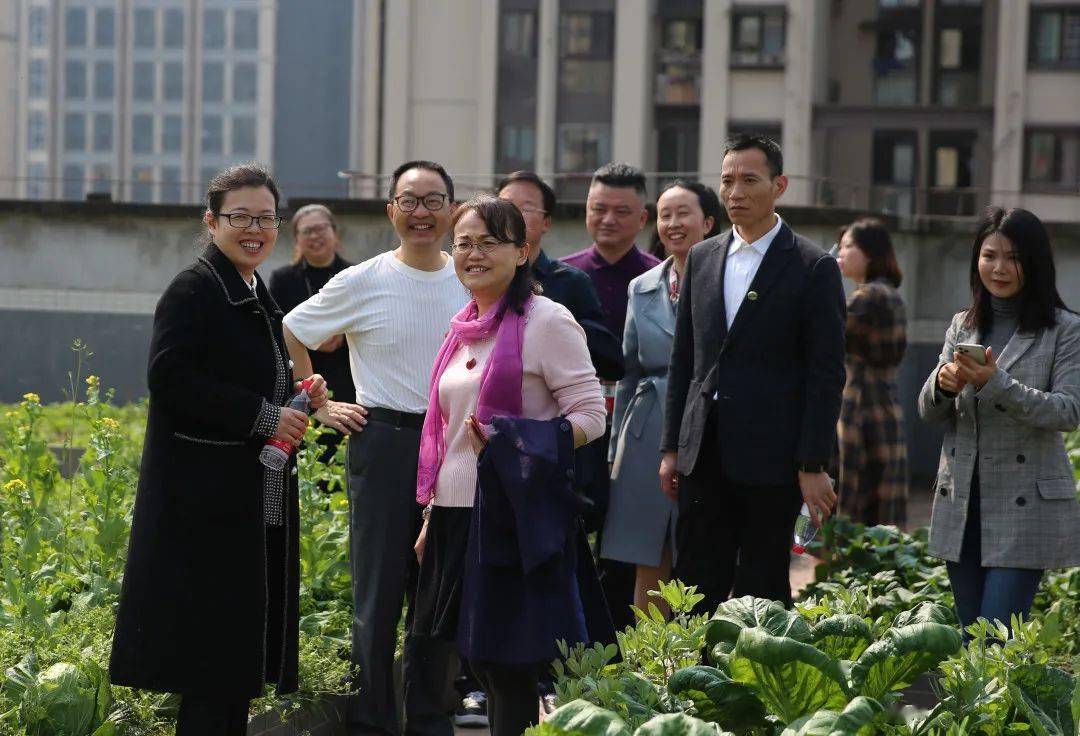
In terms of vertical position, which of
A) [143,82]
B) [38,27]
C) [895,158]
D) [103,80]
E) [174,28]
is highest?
[38,27]

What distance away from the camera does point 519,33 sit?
3756 centimetres

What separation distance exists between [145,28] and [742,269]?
47.6 metres

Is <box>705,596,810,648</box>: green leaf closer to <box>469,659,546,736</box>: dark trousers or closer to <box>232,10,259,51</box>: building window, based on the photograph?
<box>469,659,546,736</box>: dark trousers

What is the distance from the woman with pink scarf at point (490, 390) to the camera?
4.77m

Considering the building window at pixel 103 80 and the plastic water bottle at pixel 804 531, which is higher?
the building window at pixel 103 80

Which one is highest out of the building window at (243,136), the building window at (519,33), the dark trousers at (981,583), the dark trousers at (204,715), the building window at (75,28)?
the building window at (75,28)

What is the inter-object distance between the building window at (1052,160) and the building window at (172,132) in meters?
26.4

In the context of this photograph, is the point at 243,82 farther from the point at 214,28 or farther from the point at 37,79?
the point at 37,79

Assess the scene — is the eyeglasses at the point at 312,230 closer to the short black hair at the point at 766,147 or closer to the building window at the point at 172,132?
the short black hair at the point at 766,147

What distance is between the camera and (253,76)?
154 feet

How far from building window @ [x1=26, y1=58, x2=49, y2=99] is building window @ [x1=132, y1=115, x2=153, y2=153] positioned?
3512 mm

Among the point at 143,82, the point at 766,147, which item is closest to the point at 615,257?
the point at 766,147

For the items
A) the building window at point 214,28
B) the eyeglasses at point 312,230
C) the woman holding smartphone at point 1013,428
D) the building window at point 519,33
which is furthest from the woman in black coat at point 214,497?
the building window at point 214,28

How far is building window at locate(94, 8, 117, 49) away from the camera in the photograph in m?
51.8
